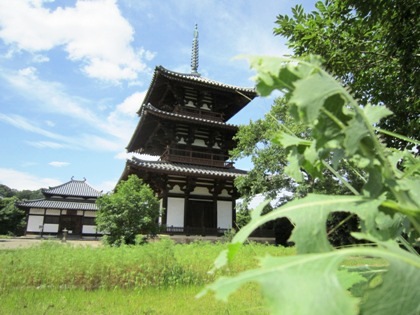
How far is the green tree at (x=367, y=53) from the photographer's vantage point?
3979 mm

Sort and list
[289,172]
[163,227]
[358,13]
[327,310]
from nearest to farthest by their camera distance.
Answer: [327,310]
[289,172]
[358,13]
[163,227]

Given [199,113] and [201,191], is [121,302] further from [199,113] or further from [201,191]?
[199,113]

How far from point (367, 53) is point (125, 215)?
26.2 ft

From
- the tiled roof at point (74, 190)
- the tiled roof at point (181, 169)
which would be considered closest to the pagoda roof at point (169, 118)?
the tiled roof at point (181, 169)

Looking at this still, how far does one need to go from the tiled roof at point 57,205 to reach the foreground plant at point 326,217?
2993 centimetres

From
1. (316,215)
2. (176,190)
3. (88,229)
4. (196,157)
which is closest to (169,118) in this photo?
(196,157)

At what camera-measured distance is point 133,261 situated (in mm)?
6012

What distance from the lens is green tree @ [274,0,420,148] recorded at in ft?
13.1

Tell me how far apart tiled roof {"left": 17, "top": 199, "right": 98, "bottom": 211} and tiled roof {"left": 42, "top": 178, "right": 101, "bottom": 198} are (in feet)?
3.27

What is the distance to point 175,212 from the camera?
13.3m

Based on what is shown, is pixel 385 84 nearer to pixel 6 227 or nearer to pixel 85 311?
pixel 85 311

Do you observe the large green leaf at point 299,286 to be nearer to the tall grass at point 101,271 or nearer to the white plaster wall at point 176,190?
the tall grass at point 101,271

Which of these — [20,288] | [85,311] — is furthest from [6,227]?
[85,311]

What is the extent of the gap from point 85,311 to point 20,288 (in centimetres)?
208
